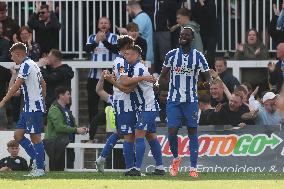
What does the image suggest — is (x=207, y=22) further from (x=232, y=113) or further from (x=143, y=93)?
(x=143, y=93)

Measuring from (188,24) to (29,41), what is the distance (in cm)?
322

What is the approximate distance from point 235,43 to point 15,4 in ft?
16.3

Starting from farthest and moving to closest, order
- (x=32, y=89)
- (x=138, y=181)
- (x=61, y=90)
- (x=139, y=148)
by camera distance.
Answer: (x=61, y=90) → (x=32, y=89) → (x=139, y=148) → (x=138, y=181)

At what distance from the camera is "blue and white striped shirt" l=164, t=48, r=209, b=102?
18984 millimetres

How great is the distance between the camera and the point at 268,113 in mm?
22000

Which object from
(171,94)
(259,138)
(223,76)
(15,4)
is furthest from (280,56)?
(15,4)

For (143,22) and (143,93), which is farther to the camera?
(143,22)

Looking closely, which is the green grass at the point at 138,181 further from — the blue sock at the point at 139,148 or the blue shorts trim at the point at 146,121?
the blue shorts trim at the point at 146,121

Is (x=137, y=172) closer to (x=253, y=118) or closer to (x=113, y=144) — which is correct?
(x=113, y=144)

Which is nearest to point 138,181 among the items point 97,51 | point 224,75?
point 224,75

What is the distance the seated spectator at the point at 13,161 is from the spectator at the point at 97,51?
285 cm

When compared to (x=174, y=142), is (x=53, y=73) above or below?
above

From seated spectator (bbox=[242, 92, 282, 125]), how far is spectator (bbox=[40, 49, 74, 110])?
13.3 ft

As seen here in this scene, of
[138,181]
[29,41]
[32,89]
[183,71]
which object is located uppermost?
[29,41]
